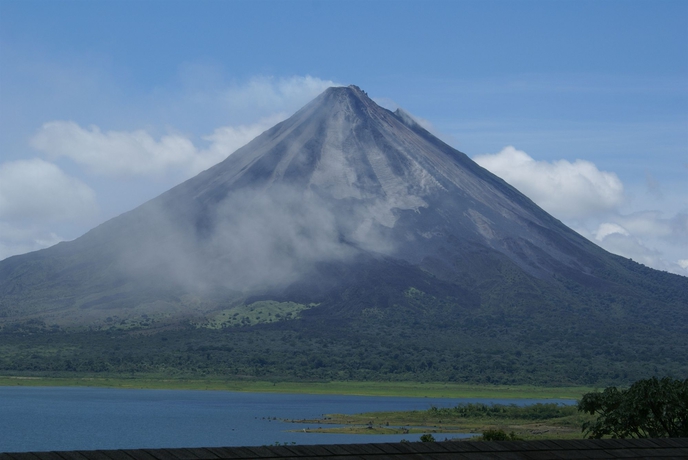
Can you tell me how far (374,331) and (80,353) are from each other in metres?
46.8

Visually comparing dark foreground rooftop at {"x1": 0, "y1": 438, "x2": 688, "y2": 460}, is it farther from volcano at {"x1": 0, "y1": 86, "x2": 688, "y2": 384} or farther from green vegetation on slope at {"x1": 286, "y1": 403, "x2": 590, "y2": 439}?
volcano at {"x1": 0, "y1": 86, "x2": 688, "y2": 384}

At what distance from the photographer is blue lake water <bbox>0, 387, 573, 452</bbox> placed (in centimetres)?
5838

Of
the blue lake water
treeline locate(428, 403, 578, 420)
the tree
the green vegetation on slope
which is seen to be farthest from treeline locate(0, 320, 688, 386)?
the tree

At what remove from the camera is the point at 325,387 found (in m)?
117

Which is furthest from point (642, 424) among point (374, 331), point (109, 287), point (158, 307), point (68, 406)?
point (109, 287)

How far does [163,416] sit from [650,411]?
5211 centimetres

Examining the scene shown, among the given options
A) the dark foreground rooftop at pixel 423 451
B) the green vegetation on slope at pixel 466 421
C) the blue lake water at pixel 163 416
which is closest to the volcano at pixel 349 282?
the blue lake water at pixel 163 416

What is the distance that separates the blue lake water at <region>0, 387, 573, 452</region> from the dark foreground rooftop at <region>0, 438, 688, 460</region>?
35433 millimetres

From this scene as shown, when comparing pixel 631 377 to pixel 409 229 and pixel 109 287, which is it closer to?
pixel 409 229

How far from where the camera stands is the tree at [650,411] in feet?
108

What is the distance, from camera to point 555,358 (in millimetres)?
145750

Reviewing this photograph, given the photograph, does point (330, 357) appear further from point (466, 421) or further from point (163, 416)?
point (466, 421)

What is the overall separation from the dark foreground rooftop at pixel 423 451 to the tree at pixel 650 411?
12.4 meters

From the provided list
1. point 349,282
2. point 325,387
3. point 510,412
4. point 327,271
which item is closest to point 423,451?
point 510,412
